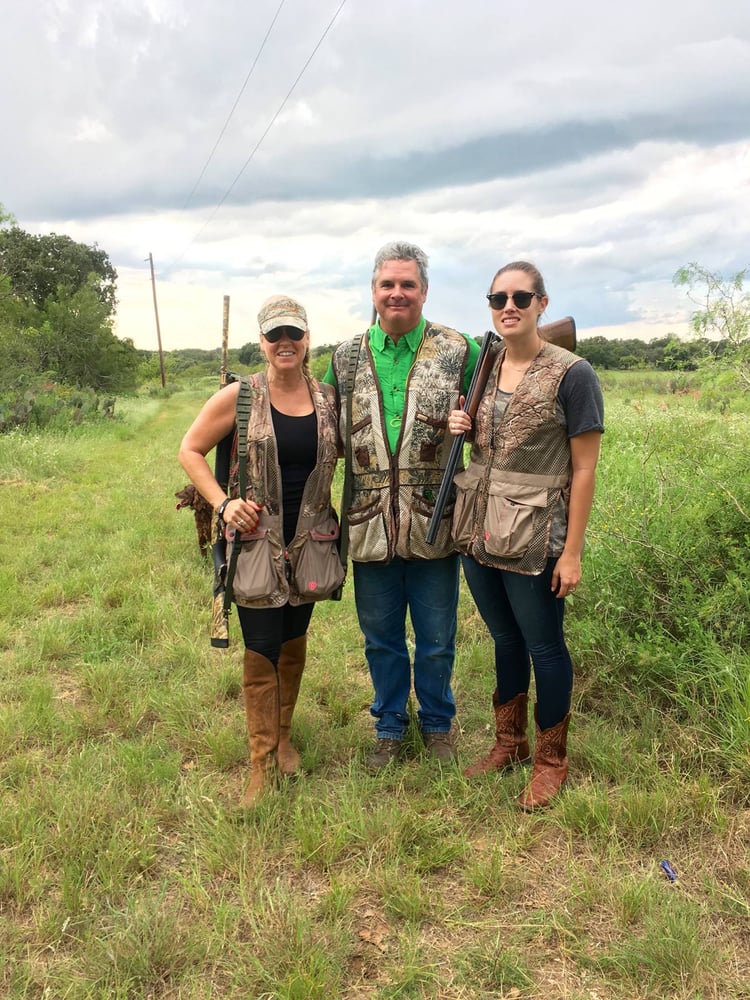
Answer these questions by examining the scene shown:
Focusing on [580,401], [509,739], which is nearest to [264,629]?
[509,739]

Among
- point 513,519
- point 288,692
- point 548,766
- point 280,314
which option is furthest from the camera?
point 288,692

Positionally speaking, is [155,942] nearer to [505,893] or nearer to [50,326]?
[505,893]

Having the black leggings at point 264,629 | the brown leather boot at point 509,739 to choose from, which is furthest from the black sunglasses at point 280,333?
the brown leather boot at point 509,739

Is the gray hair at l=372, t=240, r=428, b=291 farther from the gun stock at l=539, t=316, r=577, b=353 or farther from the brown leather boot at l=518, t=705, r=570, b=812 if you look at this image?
the brown leather boot at l=518, t=705, r=570, b=812

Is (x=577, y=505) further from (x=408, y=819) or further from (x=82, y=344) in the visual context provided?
(x=82, y=344)

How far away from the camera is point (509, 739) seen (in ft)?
10.7

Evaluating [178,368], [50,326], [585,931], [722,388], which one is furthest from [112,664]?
[178,368]

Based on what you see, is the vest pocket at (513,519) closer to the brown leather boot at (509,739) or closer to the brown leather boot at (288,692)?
the brown leather boot at (509,739)

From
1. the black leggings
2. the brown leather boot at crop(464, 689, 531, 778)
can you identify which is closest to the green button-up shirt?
the black leggings

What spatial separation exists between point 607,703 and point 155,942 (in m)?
2.40

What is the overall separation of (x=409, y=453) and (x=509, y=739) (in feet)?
4.62

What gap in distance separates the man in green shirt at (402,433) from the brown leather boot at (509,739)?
18 cm

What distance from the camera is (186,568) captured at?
21.1 ft

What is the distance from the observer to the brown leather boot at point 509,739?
3.22 metres
